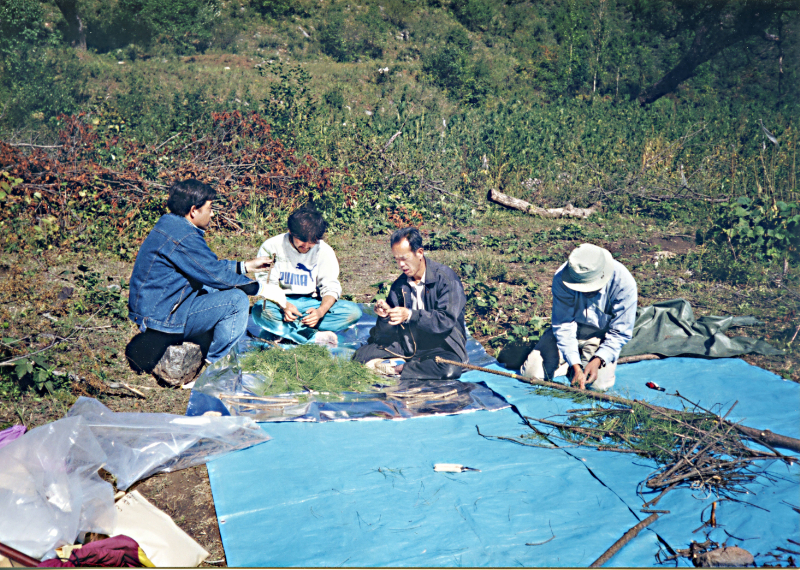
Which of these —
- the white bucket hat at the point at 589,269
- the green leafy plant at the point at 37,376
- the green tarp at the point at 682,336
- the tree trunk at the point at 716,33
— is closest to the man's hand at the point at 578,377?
the white bucket hat at the point at 589,269

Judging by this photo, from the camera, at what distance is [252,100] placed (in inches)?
279

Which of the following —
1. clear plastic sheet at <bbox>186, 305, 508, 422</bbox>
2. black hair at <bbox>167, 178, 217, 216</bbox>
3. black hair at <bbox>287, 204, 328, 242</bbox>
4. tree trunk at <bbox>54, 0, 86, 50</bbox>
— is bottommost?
clear plastic sheet at <bbox>186, 305, 508, 422</bbox>

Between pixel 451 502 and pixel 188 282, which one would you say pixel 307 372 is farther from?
pixel 451 502

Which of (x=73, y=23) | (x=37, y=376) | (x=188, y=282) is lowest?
(x=37, y=376)

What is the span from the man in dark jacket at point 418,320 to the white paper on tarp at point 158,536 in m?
2.01

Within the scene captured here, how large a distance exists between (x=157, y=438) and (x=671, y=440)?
2.97m

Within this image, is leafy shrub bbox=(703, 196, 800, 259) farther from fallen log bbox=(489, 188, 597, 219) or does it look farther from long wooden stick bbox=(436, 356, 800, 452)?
long wooden stick bbox=(436, 356, 800, 452)

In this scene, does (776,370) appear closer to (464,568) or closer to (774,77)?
(464,568)

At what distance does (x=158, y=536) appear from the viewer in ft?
9.55

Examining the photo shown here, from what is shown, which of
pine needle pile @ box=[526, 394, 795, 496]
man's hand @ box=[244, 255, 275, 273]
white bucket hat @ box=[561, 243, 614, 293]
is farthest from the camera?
man's hand @ box=[244, 255, 275, 273]

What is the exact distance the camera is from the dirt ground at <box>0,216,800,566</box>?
11.2 ft

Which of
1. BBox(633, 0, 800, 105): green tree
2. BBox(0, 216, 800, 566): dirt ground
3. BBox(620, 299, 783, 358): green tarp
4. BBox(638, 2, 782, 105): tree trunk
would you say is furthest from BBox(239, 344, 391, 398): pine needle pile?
BBox(638, 2, 782, 105): tree trunk

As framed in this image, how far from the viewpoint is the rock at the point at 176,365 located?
447cm

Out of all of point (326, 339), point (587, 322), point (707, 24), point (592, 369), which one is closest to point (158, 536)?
point (326, 339)
